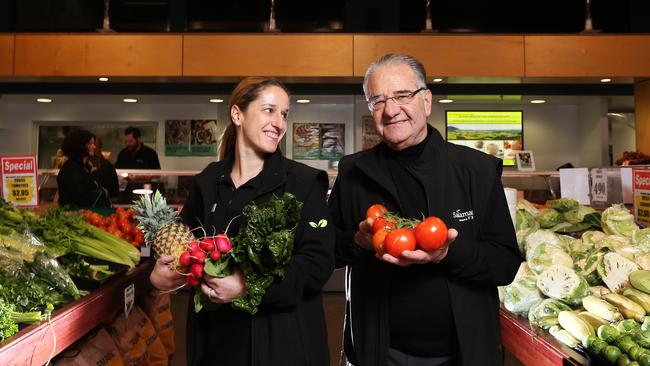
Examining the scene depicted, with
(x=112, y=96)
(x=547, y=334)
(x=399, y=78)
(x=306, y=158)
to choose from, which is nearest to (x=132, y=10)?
(x=112, y=96)

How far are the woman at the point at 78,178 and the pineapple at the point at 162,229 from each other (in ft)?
10.0

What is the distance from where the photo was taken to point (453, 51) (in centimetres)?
567

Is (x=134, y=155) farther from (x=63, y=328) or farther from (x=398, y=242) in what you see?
(x=398, y=242)

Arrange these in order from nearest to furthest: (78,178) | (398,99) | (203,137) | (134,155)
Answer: (398,99) < (78,178) < (134,155) < (203,137)

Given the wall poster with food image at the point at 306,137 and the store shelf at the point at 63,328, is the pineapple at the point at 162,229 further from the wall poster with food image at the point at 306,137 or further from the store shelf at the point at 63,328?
the wall poster with food image at the point at 306,137

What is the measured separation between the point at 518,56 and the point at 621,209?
3.31m

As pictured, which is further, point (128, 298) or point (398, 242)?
point (128, 298)

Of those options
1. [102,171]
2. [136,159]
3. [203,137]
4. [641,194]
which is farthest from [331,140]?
[641,194]

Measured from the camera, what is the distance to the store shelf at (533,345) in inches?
65.9

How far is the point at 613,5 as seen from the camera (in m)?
6.12

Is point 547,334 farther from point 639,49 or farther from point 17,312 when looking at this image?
point 639,49

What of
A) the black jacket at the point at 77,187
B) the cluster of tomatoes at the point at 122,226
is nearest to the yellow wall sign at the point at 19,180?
the black jacket at the point at 77,187

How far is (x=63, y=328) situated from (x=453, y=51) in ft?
→ 15.5

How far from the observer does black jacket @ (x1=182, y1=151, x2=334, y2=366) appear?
1.63 meters
